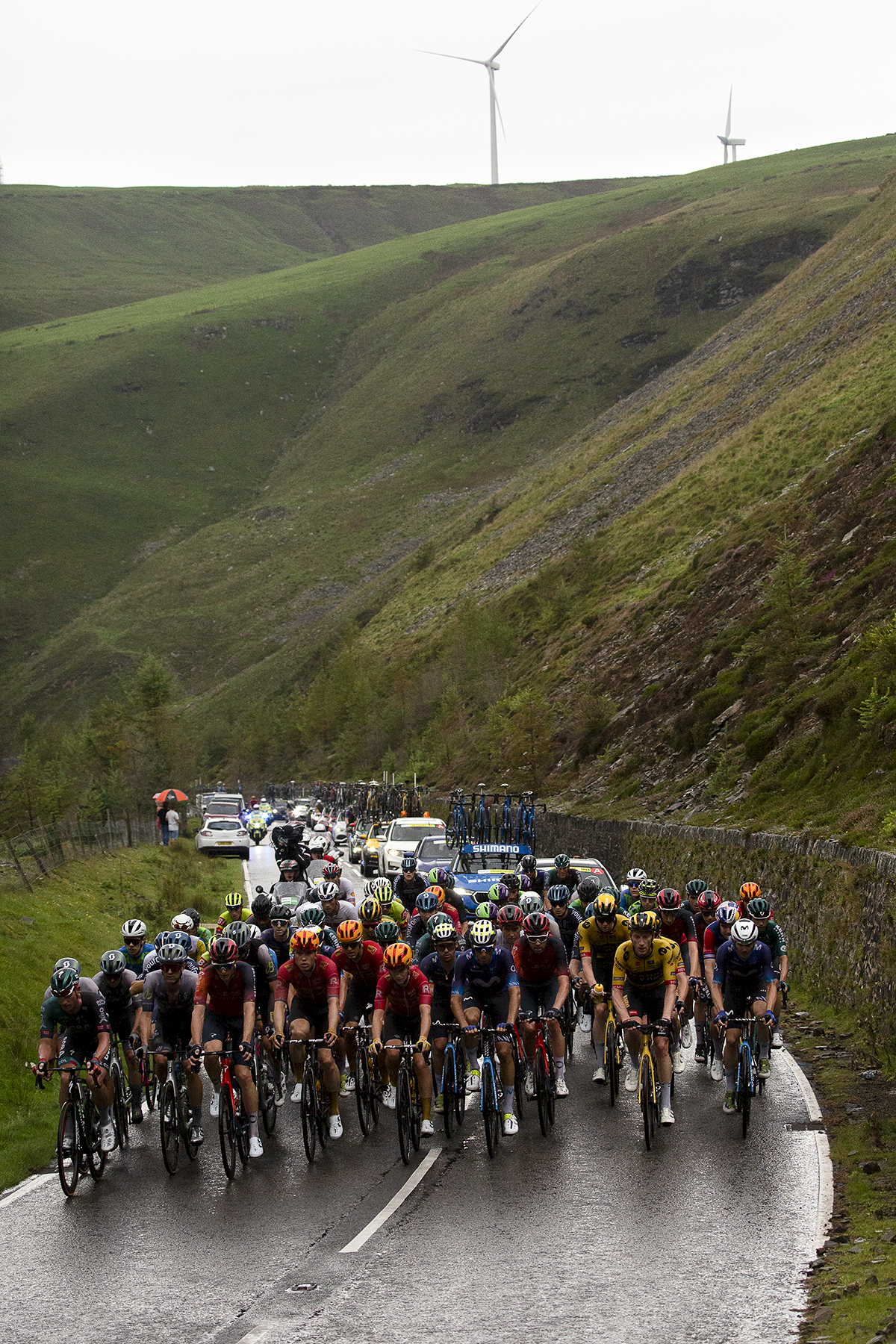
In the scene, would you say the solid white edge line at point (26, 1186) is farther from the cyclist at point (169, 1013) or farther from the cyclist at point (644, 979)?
the cyclist at point (644, 979)

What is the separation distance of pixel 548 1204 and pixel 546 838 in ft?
104

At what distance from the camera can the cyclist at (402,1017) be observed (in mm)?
11594

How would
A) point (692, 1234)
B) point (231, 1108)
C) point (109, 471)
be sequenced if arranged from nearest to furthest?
point (692, 1234)
point (231, 1108)
point (109, 471)

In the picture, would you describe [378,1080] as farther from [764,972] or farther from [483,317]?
[483,317]

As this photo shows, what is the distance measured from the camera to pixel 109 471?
167250mm

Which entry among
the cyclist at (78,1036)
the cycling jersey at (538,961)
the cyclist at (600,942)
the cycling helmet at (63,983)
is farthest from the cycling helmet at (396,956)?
the cyclist at (600,942)

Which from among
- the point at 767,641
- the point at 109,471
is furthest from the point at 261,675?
the point at 767,641

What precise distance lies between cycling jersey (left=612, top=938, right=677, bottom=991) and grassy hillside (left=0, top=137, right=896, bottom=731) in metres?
96.8

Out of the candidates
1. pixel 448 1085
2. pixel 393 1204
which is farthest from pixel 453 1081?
pixel 393 1204

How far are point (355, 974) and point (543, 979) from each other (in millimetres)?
1724

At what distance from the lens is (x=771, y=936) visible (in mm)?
13477

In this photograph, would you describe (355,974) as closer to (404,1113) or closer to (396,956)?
(396,956)

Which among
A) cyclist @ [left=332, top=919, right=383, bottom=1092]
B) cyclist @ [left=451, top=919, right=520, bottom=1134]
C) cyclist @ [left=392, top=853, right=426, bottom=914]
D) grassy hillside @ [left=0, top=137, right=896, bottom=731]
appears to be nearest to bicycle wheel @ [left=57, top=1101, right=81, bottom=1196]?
cyclist @ [left=332, top=919, right=383, bottom=1092]

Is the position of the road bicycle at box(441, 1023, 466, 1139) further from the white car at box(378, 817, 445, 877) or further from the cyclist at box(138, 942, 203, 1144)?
the white car at box(378, 817, 445, 877)
